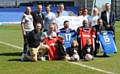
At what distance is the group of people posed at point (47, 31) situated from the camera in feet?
45.3

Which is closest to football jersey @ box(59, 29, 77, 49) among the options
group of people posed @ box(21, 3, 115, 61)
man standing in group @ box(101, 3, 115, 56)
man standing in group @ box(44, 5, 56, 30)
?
group of people posed @ box(21, 3, 115, 61)

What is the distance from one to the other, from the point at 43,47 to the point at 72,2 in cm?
5428

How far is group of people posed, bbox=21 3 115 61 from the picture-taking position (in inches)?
543

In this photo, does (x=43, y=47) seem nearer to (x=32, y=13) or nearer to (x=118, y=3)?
(x=32, y=13)

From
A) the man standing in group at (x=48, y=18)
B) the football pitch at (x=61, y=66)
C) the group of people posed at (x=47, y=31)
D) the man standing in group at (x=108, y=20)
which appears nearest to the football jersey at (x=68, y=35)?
the group of people posed at (x=47, y=31)

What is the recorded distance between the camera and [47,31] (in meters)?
14.5

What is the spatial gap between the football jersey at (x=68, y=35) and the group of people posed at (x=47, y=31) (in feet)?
0.18

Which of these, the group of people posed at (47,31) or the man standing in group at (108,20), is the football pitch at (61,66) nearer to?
the group of people posed at (47,31)

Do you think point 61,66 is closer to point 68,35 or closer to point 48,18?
point 68,35

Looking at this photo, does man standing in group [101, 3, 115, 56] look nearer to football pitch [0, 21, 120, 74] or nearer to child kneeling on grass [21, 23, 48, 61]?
football pitch [0, 21, 120, 74]

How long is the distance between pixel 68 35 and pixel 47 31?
0.86 m

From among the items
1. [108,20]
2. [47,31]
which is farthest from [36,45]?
[108,20]

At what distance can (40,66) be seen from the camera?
12.8 m

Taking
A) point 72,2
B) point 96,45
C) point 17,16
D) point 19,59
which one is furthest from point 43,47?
point 72,2
